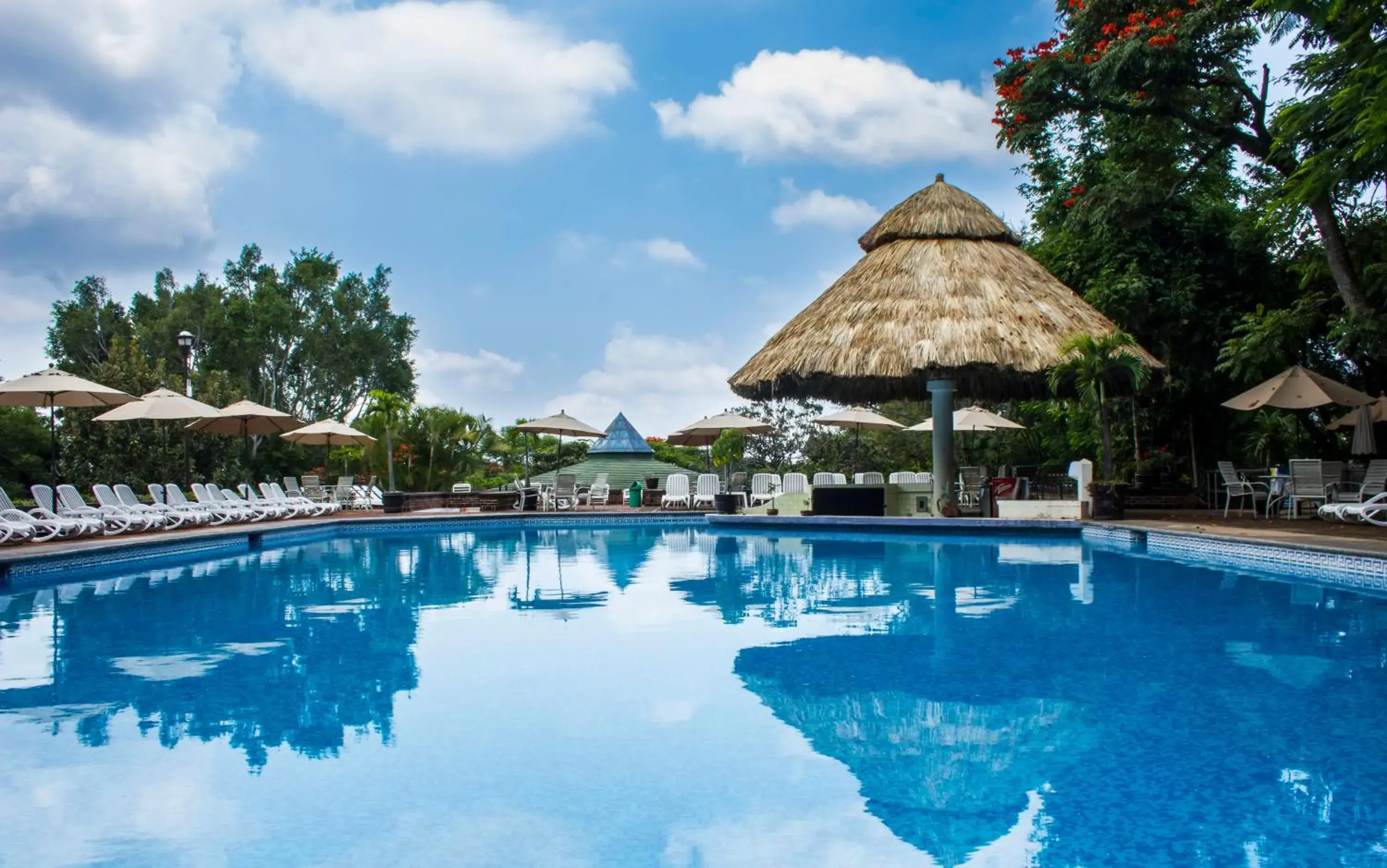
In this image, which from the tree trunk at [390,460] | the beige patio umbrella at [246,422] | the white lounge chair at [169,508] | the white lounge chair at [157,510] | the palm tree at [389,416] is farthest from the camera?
the palm tree at [389,416]

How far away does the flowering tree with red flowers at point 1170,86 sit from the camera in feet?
37.0

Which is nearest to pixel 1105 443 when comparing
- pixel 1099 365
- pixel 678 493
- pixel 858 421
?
pixel 1099 365

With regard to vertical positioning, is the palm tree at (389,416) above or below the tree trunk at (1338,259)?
below

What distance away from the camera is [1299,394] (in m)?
11.9

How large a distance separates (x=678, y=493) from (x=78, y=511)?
10.2m

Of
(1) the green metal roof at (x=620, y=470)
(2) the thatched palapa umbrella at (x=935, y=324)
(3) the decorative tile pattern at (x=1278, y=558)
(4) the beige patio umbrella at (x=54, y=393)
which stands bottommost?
(3) the decorative tile pattern at (x=1278, y=558)

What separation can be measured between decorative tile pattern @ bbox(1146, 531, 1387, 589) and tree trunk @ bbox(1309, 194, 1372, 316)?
3439 millimetres

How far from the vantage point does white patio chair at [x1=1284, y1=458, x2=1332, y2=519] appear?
1138 cm

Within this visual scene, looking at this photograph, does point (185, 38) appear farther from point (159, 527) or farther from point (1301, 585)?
point (1301, 585)

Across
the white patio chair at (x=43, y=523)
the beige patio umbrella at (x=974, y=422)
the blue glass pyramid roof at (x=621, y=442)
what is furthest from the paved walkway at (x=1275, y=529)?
the blue glass pyramid roof at (x=621, y=442)

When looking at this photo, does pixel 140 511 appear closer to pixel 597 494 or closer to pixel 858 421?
pixel 597 494

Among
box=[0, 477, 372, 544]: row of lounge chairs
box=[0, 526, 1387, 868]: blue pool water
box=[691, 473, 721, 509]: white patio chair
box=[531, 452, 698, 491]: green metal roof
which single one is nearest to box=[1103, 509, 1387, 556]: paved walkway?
box=[0, 526, 1387, 868]: blue pool water

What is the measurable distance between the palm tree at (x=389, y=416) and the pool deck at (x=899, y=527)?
177cm

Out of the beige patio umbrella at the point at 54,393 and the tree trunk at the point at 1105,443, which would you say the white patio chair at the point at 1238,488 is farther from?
the beige patio umbrella at the point at 54,393
